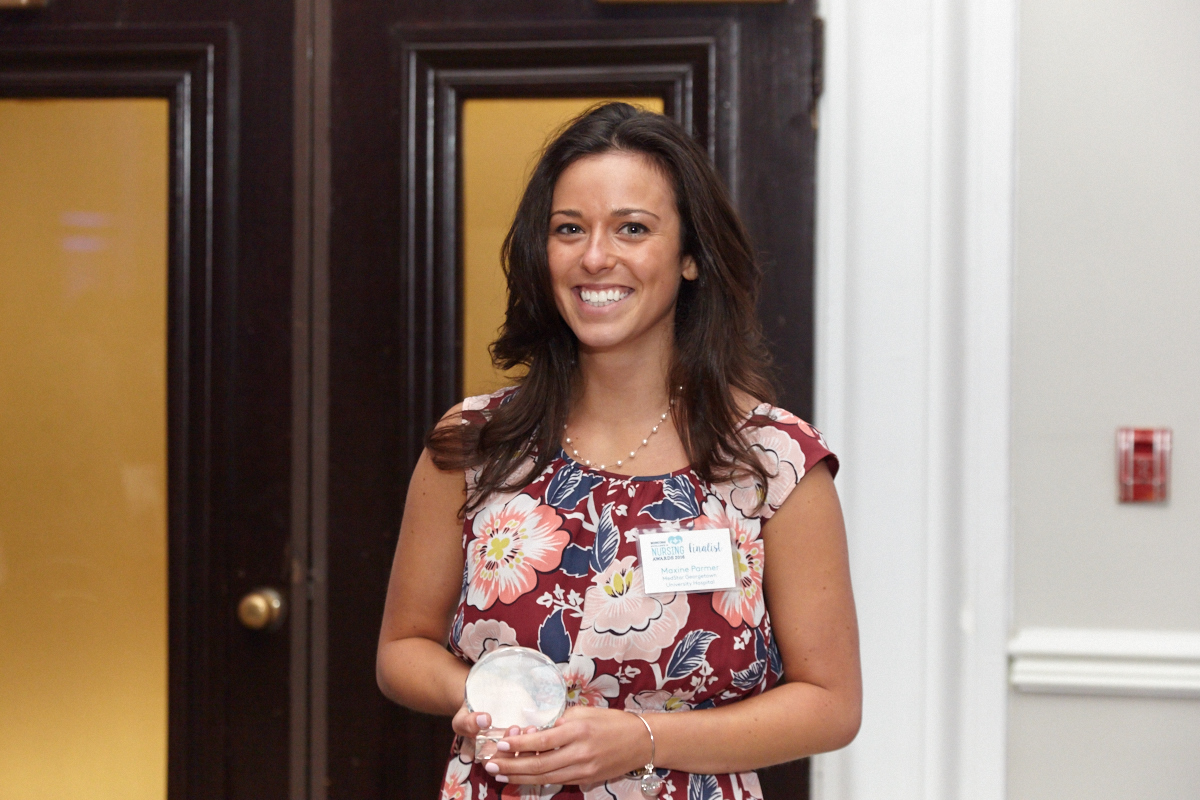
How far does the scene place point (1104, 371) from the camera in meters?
1.78

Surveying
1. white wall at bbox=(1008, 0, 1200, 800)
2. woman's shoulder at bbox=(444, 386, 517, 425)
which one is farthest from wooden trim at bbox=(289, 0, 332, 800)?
white wall at bbox=(1008, 0, 1200, 800)

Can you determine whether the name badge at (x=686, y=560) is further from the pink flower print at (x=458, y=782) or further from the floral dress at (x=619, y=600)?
the pink flower print at (x=458, y=782)

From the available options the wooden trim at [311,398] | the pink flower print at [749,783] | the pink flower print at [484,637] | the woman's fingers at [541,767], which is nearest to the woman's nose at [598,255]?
the pink flower print at [484,637]

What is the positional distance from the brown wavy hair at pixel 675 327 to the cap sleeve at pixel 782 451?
0.02 m

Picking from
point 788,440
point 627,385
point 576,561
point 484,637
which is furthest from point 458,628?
point 788,440

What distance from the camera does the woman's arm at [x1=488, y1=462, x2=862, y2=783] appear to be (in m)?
1.17

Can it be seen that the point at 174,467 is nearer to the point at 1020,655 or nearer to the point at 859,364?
the point at 859,364

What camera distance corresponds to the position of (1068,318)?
5.85 feet

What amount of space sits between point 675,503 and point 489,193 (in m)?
0.88

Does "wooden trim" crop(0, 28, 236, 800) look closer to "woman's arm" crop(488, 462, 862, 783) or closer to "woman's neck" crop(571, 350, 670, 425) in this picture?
"woman's neck" crop(571, 350, 670, 425)

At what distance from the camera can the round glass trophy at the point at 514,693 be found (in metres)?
1.11

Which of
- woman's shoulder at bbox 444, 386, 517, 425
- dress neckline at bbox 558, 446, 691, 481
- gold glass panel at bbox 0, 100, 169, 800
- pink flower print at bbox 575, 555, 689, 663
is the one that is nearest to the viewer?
pink flower print at bbox 575, 555, 689, 663

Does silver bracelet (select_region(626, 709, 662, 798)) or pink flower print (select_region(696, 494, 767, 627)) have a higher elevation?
pink flower print (select_region(696, 494, 767, 627))

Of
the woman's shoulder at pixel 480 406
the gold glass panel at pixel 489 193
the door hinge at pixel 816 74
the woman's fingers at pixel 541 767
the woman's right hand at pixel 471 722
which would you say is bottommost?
the woman's fingers at pixel 541 767
